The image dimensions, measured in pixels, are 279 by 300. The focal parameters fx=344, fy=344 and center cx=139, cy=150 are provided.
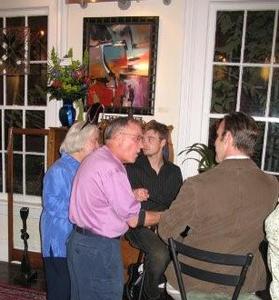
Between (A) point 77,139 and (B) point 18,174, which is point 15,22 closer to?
(B) point 18,174

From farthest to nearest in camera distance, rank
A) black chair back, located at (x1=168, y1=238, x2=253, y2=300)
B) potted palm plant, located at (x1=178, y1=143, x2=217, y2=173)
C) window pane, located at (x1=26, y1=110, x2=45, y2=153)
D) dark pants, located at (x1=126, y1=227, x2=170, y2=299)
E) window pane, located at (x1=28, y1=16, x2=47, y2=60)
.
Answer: window pane, located at (x1=26, y1=110, x2=45, y2=153) → window pane, located at (x1=28, y1=16, x2=47, y2=60) → potted palm plant, located at (x1=178, y1=143, x2=217, y2=173) → dark pants, located at (x1=126, y1=227, x2=170, y2=299) → black chair back, located at (x1=168, y1=238, x2=253, y2=300)

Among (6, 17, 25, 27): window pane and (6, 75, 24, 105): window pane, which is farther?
(6, 75, 24, 105): window pane

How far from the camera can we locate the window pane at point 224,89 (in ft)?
11.0

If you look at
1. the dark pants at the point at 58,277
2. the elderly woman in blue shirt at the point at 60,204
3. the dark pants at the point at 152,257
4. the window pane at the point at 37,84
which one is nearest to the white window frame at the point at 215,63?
the dark pants at the point at 152,257

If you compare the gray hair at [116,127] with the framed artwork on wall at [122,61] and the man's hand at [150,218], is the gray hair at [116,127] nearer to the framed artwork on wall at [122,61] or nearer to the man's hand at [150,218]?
the man's hand at [150,218]

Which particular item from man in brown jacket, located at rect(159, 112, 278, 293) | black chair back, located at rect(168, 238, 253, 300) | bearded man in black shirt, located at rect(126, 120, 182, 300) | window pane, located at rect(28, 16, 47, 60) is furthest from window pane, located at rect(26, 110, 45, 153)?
black chair back, located at rect(168, 238, 253, 300)

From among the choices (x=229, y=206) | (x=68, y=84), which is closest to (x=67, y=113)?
(x=68, y=84)

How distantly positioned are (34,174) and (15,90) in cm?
99

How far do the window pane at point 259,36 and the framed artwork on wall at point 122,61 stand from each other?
878 millimetres

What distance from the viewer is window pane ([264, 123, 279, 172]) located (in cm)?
330

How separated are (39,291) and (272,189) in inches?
95.6

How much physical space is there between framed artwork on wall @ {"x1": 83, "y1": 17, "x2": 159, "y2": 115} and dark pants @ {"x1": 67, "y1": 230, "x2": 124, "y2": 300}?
1.88 meters

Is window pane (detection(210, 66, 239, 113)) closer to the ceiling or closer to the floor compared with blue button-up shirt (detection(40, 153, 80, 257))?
closer to the ceiling

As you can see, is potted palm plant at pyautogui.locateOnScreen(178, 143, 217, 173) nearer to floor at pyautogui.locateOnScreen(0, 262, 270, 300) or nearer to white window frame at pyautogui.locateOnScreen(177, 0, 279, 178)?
white window frame at pyautogui.locateOnScreen(177, 0, 279, 178)
